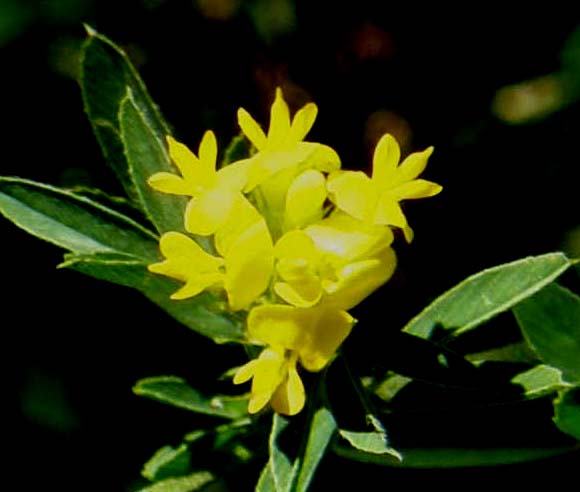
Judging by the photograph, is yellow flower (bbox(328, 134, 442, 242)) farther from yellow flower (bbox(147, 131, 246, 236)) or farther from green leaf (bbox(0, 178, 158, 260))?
green leaf (bbox(0, 178, 158, 260))

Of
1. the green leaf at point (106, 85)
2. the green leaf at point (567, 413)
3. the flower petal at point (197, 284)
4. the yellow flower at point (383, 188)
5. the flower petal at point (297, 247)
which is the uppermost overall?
the green leaf at point (106, 85)

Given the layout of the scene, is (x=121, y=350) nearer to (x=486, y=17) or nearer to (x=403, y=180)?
(x=403, y=180)

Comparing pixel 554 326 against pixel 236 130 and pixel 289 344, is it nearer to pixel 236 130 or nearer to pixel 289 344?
pixel 289 344

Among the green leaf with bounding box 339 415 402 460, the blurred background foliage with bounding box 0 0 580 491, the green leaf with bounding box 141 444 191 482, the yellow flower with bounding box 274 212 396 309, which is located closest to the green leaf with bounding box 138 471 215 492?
the green leaf with bounding box 141 444 191 482

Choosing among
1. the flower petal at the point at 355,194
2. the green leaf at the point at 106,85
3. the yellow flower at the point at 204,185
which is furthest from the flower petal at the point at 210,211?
the green leaf at the point at 106,85

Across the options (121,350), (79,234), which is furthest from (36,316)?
(79,234)

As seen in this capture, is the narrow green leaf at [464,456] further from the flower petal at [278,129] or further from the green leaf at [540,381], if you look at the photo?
the flower petal at [278,129]

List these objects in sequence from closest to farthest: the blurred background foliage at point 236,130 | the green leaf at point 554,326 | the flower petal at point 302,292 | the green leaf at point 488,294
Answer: the flower petal at point 302,292 < the green leaf at point 488,294 < the green leaf at point 554,326 < the blurred background foliage at point 236,130
